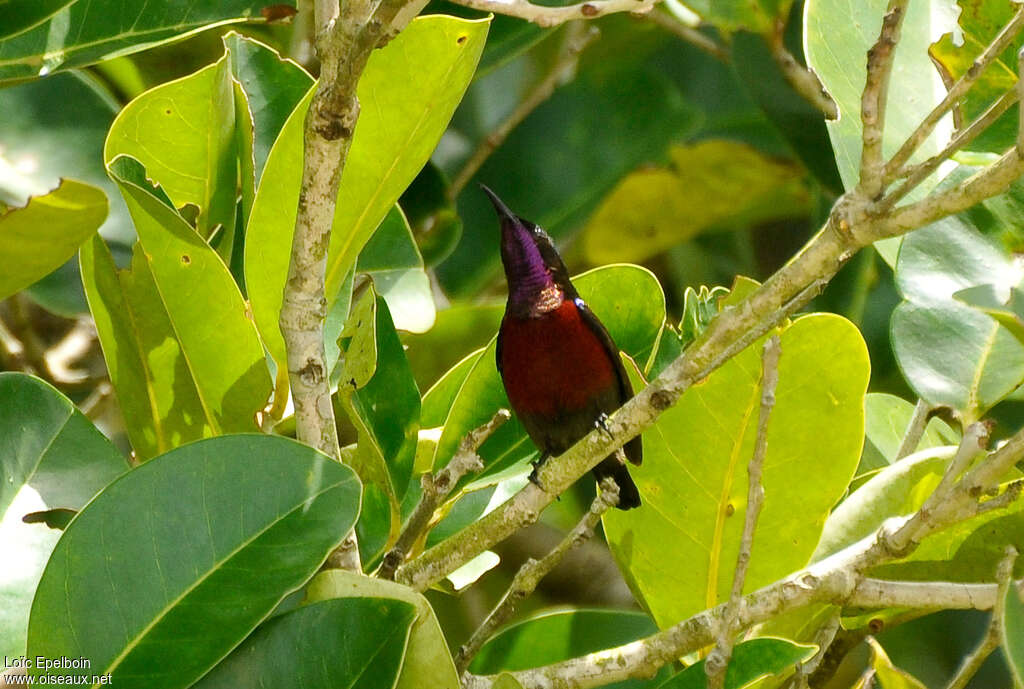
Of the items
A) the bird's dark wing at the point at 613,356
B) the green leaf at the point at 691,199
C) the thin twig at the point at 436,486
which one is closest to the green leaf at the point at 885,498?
the bird's dark wing at the point at 613,356

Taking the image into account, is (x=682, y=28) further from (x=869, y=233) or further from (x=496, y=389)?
(x=869, y=233)

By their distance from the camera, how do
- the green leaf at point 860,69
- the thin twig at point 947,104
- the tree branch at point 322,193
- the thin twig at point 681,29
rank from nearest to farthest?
the thin twig at point 947,104 < the tree branch at point 322,193 < the green leaf at point 860,69 < the thin twig at point 681,29

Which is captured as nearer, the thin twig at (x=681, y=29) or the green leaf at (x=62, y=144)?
the green leaf at (x=62, y=144)

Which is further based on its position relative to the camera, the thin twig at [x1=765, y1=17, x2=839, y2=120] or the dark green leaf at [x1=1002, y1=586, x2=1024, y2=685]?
the thin twig at [x1=765, y1=17, x2=839, y2=120]

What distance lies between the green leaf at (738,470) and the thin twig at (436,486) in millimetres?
326

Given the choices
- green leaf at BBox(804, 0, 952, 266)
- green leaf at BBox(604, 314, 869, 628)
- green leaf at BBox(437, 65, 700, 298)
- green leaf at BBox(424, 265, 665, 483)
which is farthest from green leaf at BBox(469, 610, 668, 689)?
green leaf at BBox(437, 65, 700, 298)

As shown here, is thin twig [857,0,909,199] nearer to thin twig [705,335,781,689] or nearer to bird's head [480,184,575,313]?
thin twig [705,335,781,689]

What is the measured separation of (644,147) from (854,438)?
1688 millimetres

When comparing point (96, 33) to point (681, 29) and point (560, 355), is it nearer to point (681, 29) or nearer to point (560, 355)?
point (560, 355)

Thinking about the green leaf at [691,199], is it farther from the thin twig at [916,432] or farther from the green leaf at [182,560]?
the green leaf at [182,560]

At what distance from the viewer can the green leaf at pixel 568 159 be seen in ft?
11.1

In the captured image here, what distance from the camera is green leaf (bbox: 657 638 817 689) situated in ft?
5.51

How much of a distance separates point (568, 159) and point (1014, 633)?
2.28m

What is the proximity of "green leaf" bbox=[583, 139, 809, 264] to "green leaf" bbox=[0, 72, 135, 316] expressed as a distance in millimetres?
1510
